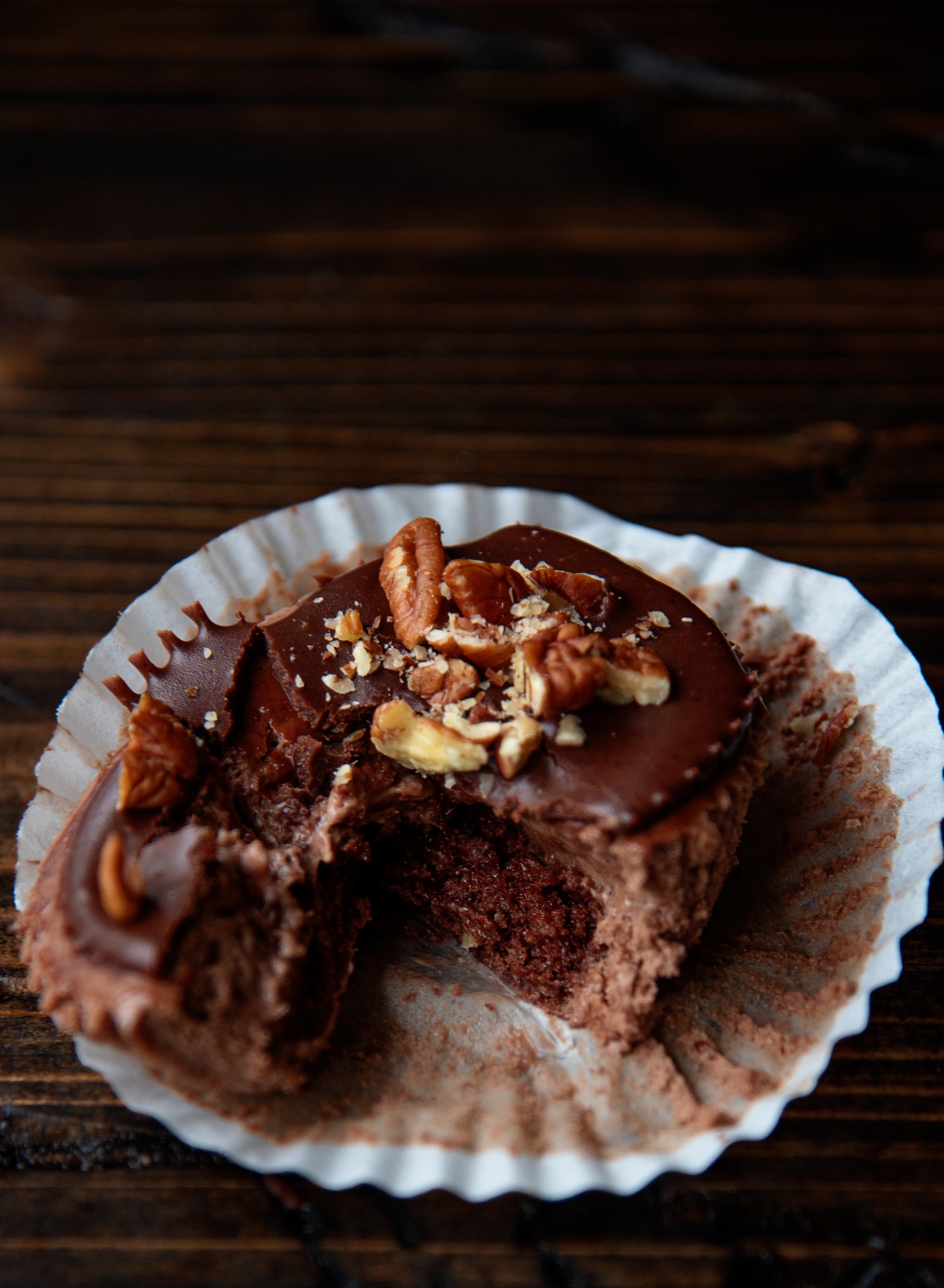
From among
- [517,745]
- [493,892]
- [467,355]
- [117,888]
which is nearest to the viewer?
[117,888]

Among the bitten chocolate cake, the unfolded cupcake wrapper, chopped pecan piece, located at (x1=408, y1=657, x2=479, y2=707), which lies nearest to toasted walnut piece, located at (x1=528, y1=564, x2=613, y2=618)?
the bitten chocolate cake

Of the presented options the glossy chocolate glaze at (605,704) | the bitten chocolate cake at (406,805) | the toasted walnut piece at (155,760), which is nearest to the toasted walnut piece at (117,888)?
the bitten chocolate cake at (406,805)

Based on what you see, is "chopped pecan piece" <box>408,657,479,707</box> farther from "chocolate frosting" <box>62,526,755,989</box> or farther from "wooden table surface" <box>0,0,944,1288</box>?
"wooden table surface" <box>0,0,944,1288</box>

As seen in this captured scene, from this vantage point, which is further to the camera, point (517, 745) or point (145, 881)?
point (517, 745)

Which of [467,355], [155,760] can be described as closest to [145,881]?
[155,760]

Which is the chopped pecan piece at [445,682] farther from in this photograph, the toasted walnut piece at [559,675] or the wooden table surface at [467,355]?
the wooden table surface at [467,355]

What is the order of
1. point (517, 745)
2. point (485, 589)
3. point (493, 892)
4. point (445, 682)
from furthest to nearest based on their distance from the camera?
point (493, 892) → point (485, 589) → point (445, 682) → point (517, 745)

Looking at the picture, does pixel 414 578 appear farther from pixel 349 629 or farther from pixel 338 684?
pixel 338 684

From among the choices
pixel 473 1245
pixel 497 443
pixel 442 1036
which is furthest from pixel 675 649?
pixel 497 443
